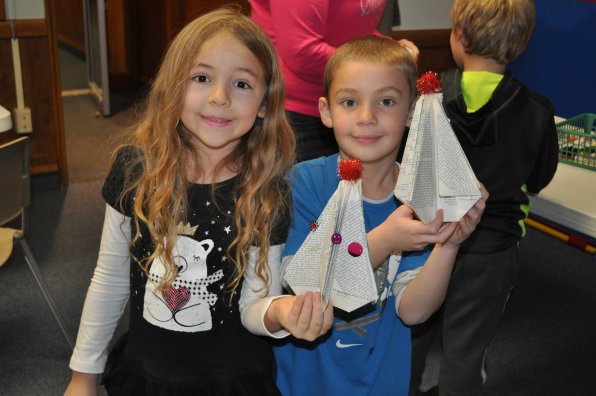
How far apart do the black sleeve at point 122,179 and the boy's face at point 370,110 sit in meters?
0.37

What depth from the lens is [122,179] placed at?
4.31 feet

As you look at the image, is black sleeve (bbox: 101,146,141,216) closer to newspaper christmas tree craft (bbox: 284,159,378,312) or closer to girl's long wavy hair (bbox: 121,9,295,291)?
girl's long wavy hair (bbox: 121,9,295,291)

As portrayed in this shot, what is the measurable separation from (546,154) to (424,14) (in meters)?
2.81

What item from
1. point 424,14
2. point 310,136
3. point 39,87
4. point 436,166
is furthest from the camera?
point 424,14

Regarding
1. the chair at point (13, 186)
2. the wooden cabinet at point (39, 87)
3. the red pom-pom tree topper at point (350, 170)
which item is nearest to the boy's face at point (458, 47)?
the red pom-pom tree topper at point (350, 170)

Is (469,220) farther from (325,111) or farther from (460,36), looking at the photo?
(460,36)

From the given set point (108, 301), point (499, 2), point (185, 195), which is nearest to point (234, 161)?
point (185, 195)

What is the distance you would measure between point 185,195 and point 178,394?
35 centimetres

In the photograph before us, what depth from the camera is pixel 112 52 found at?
20.3 feet

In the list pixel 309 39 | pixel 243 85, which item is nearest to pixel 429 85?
pixel 243 85

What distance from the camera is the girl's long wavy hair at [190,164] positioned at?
127 cm

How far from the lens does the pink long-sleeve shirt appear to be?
6.13 feet

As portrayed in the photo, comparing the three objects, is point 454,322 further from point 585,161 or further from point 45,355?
point 45,355

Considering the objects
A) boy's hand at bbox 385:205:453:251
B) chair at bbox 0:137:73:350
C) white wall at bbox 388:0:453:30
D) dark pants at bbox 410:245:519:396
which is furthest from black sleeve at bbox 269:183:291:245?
white wall at bbox 388:0:453:30
